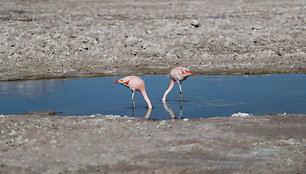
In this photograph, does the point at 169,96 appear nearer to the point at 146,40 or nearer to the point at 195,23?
the point at 146,40

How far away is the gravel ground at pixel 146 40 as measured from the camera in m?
22.9

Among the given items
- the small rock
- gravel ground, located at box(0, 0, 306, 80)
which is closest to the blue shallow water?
gravel ground, located at box(0, 0, 306, 80)

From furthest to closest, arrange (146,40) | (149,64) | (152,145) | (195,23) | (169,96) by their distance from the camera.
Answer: (195,23) < (146,40) < (149,64) < (169,96) < (152,145)

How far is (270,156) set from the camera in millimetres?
8742

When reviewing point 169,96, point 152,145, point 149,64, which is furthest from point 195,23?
point 152,145

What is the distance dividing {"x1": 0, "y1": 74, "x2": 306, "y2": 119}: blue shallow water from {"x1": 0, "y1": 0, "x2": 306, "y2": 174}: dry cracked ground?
1.47 meters

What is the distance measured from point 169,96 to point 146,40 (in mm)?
10862

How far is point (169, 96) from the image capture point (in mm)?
16312

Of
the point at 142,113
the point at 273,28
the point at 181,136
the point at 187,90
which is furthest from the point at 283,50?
the point at 181,136

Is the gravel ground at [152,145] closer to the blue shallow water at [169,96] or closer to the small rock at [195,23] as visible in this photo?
the blue shallow water at [169,96]

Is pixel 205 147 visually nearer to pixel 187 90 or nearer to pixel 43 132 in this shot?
pixel 43 132

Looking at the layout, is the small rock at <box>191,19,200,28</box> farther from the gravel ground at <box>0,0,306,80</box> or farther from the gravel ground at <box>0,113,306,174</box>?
the gravel ground at <box>0,113,306,174</box>

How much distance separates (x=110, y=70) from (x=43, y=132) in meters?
12.0

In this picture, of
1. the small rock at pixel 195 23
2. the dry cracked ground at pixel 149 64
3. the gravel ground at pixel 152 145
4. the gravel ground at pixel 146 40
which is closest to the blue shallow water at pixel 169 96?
the dry cracked ground at pixel 149 64
